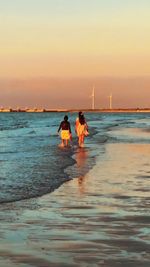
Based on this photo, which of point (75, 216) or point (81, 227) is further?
point (75, 216)

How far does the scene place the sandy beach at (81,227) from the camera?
6004 millimetres

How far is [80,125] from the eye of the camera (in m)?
27.4

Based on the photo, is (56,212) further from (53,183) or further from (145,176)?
(145,176)

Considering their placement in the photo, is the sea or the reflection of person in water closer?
the sea

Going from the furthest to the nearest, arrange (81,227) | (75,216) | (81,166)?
1. (81,166)
2. (75,216)
3. (81,227)

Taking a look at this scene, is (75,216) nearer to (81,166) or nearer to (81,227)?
(81,227)

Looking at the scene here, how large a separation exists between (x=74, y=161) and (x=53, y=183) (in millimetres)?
6030

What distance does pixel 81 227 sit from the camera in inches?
300

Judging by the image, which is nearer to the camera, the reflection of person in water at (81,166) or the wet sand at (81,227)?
the wet sand at (81,227)

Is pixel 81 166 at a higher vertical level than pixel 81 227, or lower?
lower

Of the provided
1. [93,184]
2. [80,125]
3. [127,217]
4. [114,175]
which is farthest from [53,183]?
[80,125]

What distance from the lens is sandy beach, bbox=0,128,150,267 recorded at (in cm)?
600

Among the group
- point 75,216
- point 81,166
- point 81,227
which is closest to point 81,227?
point 81,227

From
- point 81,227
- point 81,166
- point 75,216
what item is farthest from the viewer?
point 81,166
